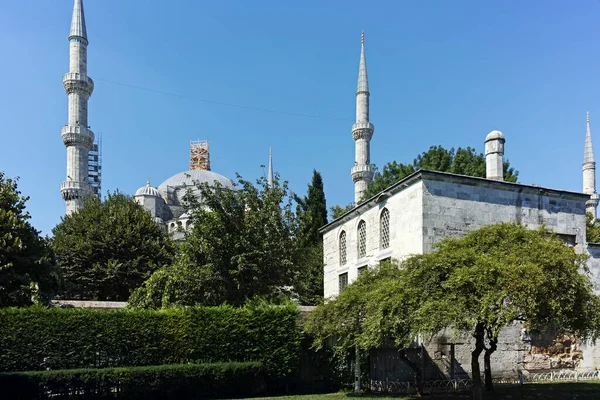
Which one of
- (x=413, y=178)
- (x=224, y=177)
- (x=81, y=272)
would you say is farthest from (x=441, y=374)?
(x=224, y=177)

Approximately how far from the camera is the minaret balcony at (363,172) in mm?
42781

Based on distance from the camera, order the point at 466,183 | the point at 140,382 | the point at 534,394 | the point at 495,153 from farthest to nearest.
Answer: the point at 495,153, the point at 466,183, the point at 140,382, the point at 534,394

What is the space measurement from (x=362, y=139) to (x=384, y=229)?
25.4 metres

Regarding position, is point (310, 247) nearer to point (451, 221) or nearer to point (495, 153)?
point (495, 153)

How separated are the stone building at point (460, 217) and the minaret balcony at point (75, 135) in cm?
2786

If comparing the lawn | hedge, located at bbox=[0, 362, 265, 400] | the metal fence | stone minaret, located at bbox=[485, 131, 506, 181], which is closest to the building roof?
stone minaret, located at bbox=[485, 131, 506, 181]

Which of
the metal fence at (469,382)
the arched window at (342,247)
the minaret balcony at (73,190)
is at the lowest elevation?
the metal fence at (469,382)

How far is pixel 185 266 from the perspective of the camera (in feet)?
69.0

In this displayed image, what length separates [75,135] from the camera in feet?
132

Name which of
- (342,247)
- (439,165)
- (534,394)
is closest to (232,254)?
(342,247)

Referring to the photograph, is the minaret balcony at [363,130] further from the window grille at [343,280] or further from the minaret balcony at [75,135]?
the window grille at [343,280]

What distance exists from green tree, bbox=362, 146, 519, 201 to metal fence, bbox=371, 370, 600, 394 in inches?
749

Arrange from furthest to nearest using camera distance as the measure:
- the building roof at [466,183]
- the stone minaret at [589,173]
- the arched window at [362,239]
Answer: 1. the stone minaret at [589,173]
2. the arched window at [362,239]
3. the building roof at [466,183]

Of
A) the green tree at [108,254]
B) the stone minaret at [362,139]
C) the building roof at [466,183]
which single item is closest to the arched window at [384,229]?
the building roof at [466,183]
